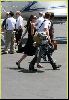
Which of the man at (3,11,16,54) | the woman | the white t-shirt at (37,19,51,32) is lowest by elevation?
the man at (3,11,16,54)

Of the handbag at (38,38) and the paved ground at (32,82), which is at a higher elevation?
the handbag at (38,38)

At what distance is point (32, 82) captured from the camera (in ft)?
40.6

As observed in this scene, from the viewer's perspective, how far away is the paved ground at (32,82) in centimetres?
1069

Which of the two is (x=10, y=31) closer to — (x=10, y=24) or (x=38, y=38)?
(x=10, y=24)

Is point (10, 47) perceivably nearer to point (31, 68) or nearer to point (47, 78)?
point (31, 68)

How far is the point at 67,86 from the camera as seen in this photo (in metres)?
11.9

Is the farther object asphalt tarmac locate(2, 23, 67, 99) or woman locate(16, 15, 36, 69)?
woman locate(16, 15, 36, 69)

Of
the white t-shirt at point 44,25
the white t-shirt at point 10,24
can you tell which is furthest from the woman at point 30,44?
the white t-shirt at point 10,24

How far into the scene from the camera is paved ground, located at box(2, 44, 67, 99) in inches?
421

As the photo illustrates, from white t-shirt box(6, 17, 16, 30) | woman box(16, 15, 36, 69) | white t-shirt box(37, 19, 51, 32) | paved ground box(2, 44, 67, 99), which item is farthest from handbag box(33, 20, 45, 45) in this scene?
white t-shirt box(6, 17, 16, 30)

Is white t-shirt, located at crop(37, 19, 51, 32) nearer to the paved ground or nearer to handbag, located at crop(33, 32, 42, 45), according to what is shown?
handbag, located at crop(33, 32, 42, 45)

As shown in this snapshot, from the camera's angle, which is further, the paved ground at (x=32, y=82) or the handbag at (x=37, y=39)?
the handbag at (x=37, y=39)

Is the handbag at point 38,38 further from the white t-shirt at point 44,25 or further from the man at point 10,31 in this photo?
the man at point 10,31

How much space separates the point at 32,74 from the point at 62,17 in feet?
47.7
